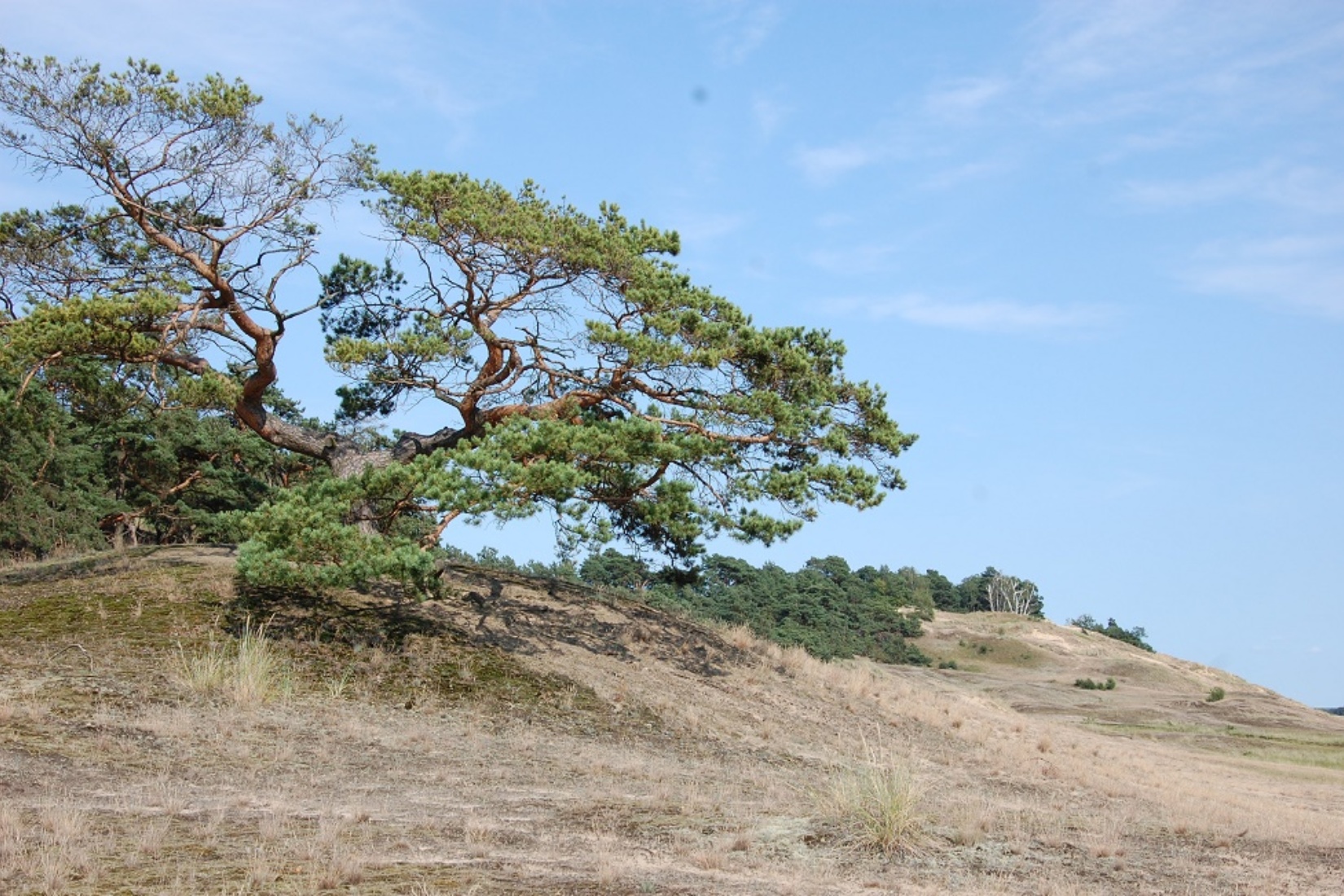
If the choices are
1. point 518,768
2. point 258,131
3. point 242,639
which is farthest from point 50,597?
point 518,768

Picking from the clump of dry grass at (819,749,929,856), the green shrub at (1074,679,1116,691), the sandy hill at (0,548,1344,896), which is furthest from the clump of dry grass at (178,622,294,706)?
the green shrub at (1074,679,1116,691)

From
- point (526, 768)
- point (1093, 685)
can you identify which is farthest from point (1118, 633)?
point (526, 768)

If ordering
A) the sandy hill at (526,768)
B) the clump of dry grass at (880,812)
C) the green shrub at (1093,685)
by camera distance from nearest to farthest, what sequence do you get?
the sandy hill at (526,768), the clump of dry grass at (880,812), the green shrub at (1093,685)

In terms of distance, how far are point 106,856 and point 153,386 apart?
13.8 meters

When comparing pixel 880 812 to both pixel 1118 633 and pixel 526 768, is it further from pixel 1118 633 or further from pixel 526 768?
pixel 1118 633

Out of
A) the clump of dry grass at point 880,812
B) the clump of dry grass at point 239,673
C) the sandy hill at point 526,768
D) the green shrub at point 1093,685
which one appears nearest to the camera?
the sandy hill at point 526,768

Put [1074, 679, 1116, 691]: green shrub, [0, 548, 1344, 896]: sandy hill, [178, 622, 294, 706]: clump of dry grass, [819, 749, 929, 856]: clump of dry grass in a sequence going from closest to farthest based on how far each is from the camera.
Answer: [0, 548, 1344, 896]: sandy hill
[819, 749, 929, 856]: clump of dry grass
[178, 622, 294, 706]: clump of dry grass
[1074, 679, 1116, 691]: green shrub

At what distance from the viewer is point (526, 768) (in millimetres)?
12078

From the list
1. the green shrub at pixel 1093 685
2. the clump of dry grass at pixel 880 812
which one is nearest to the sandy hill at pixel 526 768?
the clump of dry grass at pixel 880 812

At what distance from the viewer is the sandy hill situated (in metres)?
7.77

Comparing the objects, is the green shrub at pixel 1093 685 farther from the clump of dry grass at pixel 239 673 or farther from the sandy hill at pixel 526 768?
the clump of dry grass at pixel 239 673

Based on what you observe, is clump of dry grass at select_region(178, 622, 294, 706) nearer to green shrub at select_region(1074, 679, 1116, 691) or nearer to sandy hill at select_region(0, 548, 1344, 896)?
sandy hill at select_region(0, 548, 1344, 896)

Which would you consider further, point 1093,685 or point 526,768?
point 1093,685

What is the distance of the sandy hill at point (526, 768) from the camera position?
777 cm
